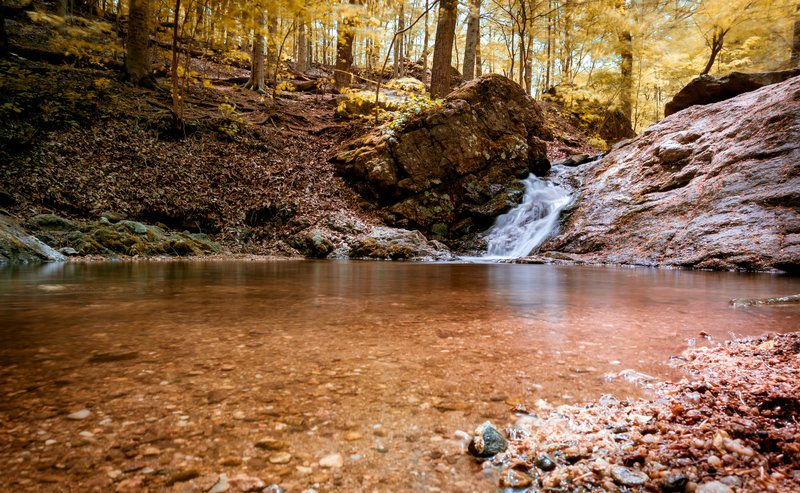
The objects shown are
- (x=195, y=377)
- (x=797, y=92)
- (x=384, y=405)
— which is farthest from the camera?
(x=797, y=92)

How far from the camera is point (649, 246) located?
7.70m

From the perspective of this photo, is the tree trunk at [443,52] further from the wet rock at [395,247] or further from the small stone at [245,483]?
the small stone at [245,483]

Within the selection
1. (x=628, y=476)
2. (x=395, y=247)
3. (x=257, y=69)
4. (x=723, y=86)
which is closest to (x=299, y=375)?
(x=628, y=476)

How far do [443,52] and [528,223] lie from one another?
235 inches

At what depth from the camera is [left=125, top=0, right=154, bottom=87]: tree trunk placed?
423 inches

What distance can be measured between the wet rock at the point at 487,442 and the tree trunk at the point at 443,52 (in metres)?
12.1

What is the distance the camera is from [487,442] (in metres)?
1.00

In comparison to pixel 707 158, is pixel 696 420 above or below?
below

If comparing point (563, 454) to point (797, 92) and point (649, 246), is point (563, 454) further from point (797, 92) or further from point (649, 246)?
point (797, 92)

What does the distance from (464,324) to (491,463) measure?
1469 millimetres

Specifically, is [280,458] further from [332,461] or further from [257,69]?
[257,69]

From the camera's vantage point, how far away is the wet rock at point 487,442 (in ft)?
3.22

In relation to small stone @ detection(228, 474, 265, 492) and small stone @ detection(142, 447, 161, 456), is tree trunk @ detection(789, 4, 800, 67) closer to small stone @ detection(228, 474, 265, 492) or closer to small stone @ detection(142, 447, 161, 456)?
small stone @ detection(228, 474, 265, 492)

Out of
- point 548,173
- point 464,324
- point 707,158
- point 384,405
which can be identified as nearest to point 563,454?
point 384,405
